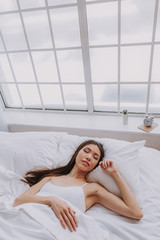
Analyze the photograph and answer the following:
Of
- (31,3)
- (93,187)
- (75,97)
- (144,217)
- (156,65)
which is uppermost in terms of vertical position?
(31,3)

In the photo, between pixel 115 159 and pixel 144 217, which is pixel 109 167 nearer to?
pixel 115 159

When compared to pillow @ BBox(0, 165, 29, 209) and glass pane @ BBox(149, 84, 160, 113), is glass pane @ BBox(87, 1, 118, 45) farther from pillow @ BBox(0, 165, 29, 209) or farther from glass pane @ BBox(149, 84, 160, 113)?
pillow @ BBox(0, 165, 29, 209)

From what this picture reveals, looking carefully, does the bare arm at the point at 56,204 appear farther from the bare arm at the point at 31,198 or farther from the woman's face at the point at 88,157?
the woman's face at the point at 88,157

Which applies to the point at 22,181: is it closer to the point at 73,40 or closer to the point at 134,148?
the point at 134,148

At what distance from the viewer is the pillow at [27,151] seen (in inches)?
56.9

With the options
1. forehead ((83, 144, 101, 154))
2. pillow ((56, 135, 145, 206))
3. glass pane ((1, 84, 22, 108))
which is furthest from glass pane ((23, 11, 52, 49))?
forehead ((83, 144, 101, 154))

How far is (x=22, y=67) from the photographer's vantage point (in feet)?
7.66

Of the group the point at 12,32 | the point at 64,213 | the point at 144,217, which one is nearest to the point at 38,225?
the point at 64,213

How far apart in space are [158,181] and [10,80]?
7.00 ft

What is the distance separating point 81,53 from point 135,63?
0.61 m

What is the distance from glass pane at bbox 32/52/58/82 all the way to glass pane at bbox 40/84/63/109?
114 millimetres

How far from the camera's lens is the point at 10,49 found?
2.22 meters

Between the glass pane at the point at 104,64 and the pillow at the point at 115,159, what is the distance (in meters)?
0.91

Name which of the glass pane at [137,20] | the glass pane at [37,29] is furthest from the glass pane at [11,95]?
the glass pane at [137,20]
